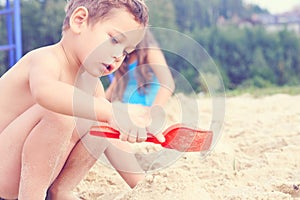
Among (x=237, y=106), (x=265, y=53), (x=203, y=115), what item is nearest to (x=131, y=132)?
(x=203, y=115)

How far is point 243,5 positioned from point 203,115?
5.30 meters

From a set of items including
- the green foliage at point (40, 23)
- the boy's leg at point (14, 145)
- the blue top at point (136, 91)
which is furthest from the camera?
the green foliage at point (40, 23)

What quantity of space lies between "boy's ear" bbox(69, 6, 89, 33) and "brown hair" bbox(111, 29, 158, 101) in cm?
144

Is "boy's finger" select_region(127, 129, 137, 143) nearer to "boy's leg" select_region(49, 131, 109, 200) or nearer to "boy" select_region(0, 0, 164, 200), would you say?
"boy" select_region(0, 0, 164, 200)

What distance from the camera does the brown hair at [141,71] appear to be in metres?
2.86

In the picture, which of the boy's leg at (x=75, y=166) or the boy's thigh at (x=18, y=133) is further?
the boy's leg at (x=75, y=166)

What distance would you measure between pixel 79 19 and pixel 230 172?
0.68m

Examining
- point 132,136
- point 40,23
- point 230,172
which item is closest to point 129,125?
point 132,136

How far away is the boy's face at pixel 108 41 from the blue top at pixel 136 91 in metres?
1.59

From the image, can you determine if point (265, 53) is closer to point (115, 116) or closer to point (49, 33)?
point (49, 33)

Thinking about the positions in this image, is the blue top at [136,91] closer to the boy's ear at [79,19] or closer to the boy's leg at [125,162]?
the boy's leg at [125,162]

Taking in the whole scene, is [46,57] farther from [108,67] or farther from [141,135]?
[141,135]

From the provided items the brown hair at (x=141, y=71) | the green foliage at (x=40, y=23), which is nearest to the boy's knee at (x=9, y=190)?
the brown hair at (x=141, y=71)

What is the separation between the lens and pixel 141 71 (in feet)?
10.2
